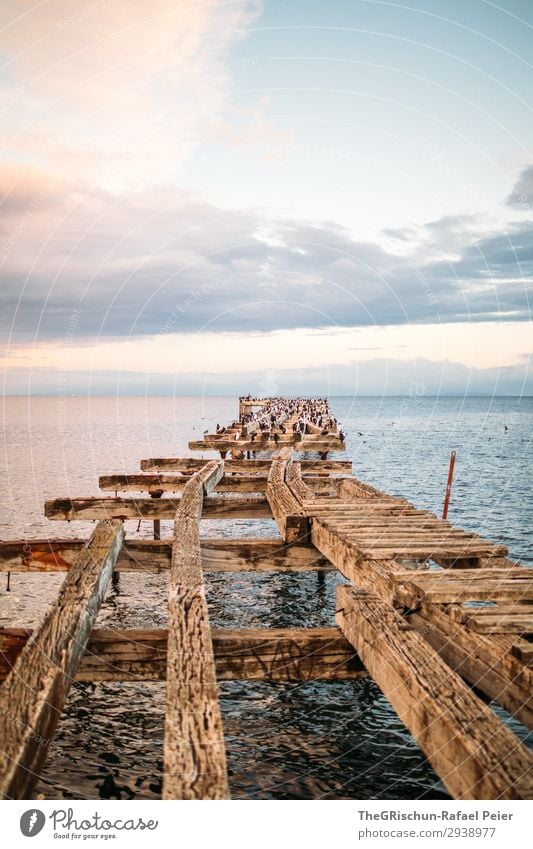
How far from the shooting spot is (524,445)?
79500 millimetres

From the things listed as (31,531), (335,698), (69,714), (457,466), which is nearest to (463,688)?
(335,698)

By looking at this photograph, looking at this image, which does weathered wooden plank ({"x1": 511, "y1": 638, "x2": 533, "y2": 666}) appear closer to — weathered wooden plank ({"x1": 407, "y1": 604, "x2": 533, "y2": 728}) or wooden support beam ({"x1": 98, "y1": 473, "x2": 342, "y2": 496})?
weathered wooden plank ({"x1": 407, "y1": 604, "x2": 533, "y2": 728})

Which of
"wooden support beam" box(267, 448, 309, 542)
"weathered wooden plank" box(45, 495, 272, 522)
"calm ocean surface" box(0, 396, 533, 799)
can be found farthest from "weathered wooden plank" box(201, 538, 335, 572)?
"calm ocean surface" box(0, 396, 533, 799)

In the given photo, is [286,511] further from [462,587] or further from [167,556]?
[462,587]

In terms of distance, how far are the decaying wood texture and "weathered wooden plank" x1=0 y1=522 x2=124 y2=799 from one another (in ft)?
2.28

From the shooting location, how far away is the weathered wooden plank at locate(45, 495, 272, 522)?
9.95 meters

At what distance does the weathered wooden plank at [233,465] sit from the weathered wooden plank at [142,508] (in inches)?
121

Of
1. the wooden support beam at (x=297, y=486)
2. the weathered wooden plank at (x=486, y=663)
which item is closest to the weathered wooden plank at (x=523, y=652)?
the weathered wooden plank at (x=486, y=663)

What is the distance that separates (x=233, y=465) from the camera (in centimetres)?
1451

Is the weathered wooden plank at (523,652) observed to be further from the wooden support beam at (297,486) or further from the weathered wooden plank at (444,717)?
the wooden support beam at (297,486)

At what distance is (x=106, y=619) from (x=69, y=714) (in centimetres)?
447

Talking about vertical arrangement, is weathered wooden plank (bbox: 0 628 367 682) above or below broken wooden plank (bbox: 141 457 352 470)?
below
